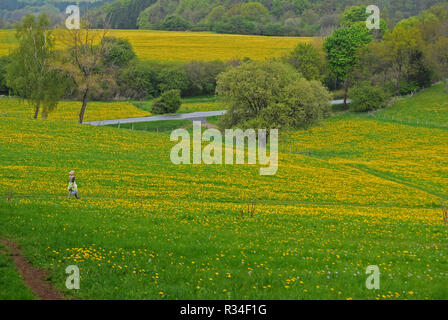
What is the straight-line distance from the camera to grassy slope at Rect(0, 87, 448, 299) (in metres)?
14.2

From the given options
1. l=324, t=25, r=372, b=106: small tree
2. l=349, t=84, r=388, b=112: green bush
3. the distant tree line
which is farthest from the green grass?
l=324, t=25, r=372, b=106: small tree

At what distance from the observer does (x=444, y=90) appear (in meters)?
103

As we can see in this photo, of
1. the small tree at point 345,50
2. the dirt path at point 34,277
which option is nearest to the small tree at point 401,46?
the small tree at point 345,50

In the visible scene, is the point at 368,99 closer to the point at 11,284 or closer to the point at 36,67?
the point at 36,67

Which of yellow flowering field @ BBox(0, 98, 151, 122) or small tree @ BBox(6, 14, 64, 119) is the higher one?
small tree @ BBox(6, 14, 64, 119)

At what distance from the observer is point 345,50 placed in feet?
357

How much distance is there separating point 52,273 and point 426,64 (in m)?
109

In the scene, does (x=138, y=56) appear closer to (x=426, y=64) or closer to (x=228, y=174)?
(x=426, y=64)

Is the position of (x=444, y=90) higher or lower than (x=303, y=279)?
higher

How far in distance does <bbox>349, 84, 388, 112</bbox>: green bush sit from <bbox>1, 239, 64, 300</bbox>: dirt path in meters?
92.1

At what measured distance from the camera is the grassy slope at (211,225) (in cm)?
1416

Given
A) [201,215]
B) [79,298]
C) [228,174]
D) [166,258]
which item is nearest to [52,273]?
[79,298]

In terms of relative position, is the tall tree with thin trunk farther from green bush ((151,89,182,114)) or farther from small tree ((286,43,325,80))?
small tree ((286,43,325,80))

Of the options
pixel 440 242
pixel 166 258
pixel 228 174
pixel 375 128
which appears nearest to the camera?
pixel 166 258
